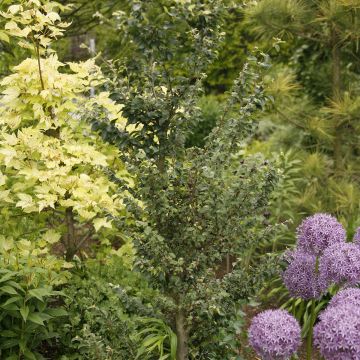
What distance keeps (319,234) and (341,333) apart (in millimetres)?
699

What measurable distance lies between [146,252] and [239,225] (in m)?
0.47

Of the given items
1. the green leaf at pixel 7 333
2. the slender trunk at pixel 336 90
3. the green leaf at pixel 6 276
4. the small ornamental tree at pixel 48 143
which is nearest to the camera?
the green leaf at pixel 6 276

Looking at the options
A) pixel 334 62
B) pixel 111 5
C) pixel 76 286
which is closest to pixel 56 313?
pixel 76 286

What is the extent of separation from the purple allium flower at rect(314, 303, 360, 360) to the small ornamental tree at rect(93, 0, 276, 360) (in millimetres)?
Answer: 477

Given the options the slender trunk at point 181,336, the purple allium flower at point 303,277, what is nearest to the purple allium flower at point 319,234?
the purple allium flower at point 303,277

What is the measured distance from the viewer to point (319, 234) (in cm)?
296

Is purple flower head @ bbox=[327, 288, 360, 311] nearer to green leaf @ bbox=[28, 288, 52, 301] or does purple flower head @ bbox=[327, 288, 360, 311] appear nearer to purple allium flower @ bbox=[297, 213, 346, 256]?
purple allium flower @ bbox=[297, 213, 346, 256]

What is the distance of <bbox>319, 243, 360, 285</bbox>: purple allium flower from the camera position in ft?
9.20

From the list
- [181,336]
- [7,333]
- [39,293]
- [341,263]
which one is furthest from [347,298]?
[7,333]

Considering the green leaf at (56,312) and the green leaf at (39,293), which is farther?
the green leaf at (56,312)

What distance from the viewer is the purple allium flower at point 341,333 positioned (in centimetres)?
233

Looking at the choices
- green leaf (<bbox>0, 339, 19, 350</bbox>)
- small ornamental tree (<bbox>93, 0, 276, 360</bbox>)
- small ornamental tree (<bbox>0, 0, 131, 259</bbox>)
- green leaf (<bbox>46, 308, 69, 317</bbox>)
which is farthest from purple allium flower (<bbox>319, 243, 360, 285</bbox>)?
green leaf (<bbox>0, 339, 19, 350</bbox>)

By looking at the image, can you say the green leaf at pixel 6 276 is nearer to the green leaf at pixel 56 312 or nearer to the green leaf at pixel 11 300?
the green leaf at pixel 11 300

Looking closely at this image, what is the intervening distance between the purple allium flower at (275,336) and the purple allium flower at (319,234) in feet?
1.50
